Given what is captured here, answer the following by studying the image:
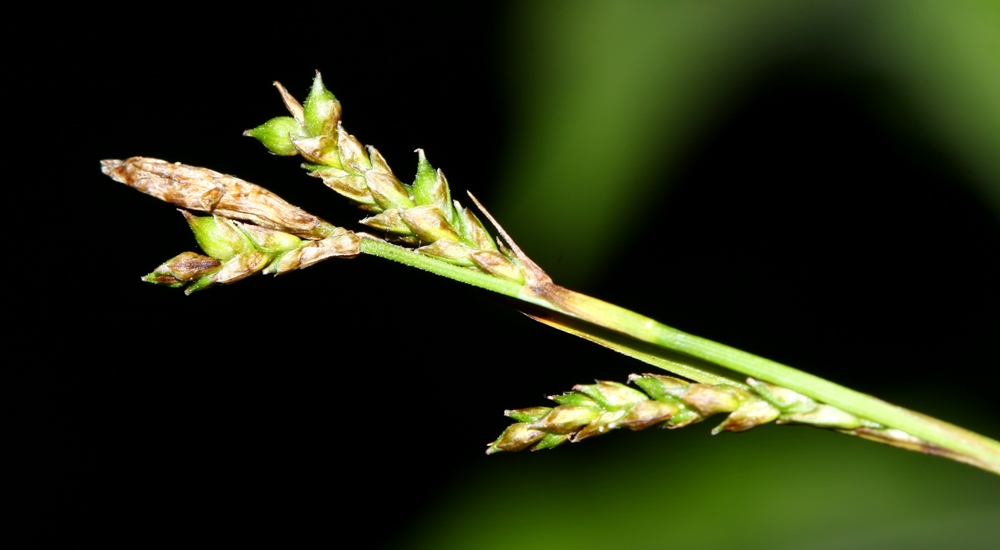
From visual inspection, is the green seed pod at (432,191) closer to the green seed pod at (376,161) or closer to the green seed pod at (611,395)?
the green seed pod at (376,161)

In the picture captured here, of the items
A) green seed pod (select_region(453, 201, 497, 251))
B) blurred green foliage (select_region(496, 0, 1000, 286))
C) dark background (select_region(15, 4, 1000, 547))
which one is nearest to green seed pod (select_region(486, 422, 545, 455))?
green seed pod (select_region(453, 201, 497, 251))

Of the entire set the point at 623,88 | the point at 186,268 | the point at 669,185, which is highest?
the point at 623,88

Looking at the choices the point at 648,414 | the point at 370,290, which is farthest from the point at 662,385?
the point at 370,290

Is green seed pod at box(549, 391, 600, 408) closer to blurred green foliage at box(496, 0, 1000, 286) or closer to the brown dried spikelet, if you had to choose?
the brown dried spikelet

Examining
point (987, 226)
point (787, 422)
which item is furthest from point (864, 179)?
point (787, 422)

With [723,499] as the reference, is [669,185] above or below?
above

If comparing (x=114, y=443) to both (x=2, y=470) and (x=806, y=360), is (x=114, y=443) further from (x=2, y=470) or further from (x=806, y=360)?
(x=806, y=360)

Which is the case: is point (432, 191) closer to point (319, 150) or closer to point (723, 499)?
point (319, 150)
